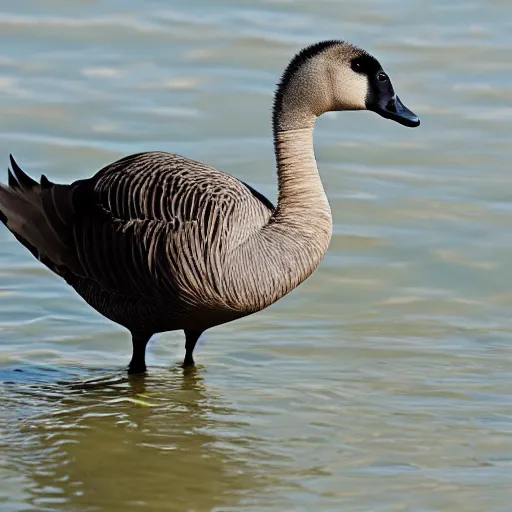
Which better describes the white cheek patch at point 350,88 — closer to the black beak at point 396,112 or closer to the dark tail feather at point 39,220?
the black beak at point 396,112

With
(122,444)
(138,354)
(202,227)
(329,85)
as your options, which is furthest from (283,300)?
(122,444)

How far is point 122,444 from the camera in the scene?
7242 millimetres

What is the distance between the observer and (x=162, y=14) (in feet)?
52.3

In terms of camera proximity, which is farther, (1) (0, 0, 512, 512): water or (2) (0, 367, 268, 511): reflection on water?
(1) (0, 0, 512, 512): water

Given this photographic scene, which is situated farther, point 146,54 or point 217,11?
point 217,11

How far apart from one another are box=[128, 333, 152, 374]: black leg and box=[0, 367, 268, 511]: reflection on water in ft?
0.22

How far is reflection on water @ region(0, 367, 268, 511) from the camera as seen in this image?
6523mm

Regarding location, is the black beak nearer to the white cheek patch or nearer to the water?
the white cheek patch

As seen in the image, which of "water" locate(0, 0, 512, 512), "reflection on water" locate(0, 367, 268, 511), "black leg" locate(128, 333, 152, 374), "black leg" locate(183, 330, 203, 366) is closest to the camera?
"reflection on water" locate(0, 367, 268, 511)

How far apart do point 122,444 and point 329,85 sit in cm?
230

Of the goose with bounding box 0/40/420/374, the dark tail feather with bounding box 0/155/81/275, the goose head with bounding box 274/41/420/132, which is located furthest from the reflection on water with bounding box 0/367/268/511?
the goose head with bounding box 274/41/420/132

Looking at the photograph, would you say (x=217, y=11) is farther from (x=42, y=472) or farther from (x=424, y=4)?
(x=42, y=472)

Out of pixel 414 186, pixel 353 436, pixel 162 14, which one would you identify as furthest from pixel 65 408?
pixel 162 14

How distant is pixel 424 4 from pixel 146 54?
3.33 meters
